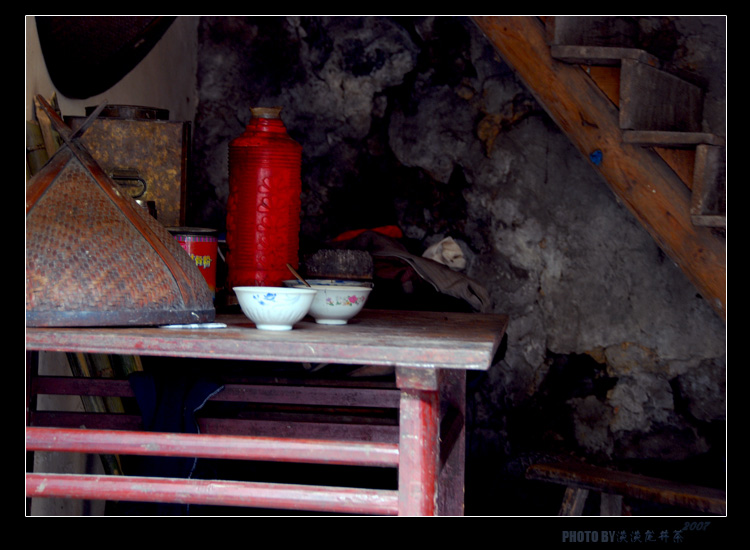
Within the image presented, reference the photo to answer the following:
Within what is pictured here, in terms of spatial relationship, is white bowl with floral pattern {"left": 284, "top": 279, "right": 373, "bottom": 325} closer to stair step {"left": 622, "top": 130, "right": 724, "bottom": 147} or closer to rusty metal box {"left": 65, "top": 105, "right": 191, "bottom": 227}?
rusty metal box {"left": 65, "top": 105, "right": 191, "bottom": 227}

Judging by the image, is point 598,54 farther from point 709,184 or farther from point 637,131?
point 709,184

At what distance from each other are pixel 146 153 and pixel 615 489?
197 cm

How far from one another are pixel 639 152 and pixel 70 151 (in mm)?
1797

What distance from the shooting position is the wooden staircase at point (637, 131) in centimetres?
241

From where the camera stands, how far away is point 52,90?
2.18m

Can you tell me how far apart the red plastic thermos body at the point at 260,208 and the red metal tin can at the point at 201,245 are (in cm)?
15

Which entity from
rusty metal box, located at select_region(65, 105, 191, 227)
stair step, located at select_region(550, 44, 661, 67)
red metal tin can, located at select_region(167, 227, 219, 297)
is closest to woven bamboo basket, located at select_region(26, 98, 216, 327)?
red metal tin can, located at select_region(167, 227, 219, 297)

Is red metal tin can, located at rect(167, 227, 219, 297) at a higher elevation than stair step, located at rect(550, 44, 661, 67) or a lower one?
lower

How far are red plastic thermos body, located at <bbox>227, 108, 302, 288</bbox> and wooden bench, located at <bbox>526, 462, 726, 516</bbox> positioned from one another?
54.7 inches

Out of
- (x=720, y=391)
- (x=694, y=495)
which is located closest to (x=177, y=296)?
(x=694, y=495)

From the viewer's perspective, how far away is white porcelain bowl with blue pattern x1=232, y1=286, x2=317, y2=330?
1500 mm

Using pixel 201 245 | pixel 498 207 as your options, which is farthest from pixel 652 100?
pixel 201 245

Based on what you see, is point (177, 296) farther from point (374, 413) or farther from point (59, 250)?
point (374, 413)

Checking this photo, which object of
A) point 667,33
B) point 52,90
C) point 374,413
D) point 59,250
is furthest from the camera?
point 667,33
